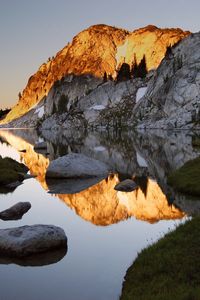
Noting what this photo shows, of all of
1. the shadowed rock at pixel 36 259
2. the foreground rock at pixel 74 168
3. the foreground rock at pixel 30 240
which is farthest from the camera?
the foreground rock at pixel 74 168

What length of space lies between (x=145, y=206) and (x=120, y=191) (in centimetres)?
607

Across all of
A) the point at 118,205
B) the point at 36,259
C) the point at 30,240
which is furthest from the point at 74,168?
the point at 36,259

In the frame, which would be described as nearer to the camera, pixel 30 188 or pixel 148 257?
pixel 148 257

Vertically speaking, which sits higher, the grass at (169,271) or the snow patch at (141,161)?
the grass at (169,271)

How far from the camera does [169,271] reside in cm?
1316

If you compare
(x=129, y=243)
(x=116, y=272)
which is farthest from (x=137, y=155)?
(x=116, y=272)

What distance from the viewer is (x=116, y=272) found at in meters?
15.4

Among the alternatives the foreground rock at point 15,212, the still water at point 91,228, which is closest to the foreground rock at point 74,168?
the still water at point 91,228

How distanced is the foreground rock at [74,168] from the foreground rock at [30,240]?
2179 cm

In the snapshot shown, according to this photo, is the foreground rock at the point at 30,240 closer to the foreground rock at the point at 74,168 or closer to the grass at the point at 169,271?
the grass at the point at 169,271

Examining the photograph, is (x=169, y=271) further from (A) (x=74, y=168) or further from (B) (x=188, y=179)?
(A) (x=74, y=168)

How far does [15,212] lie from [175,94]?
425 ft

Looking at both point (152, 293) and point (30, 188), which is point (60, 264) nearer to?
point (152, 293)

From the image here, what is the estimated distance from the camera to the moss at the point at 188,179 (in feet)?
96.5
